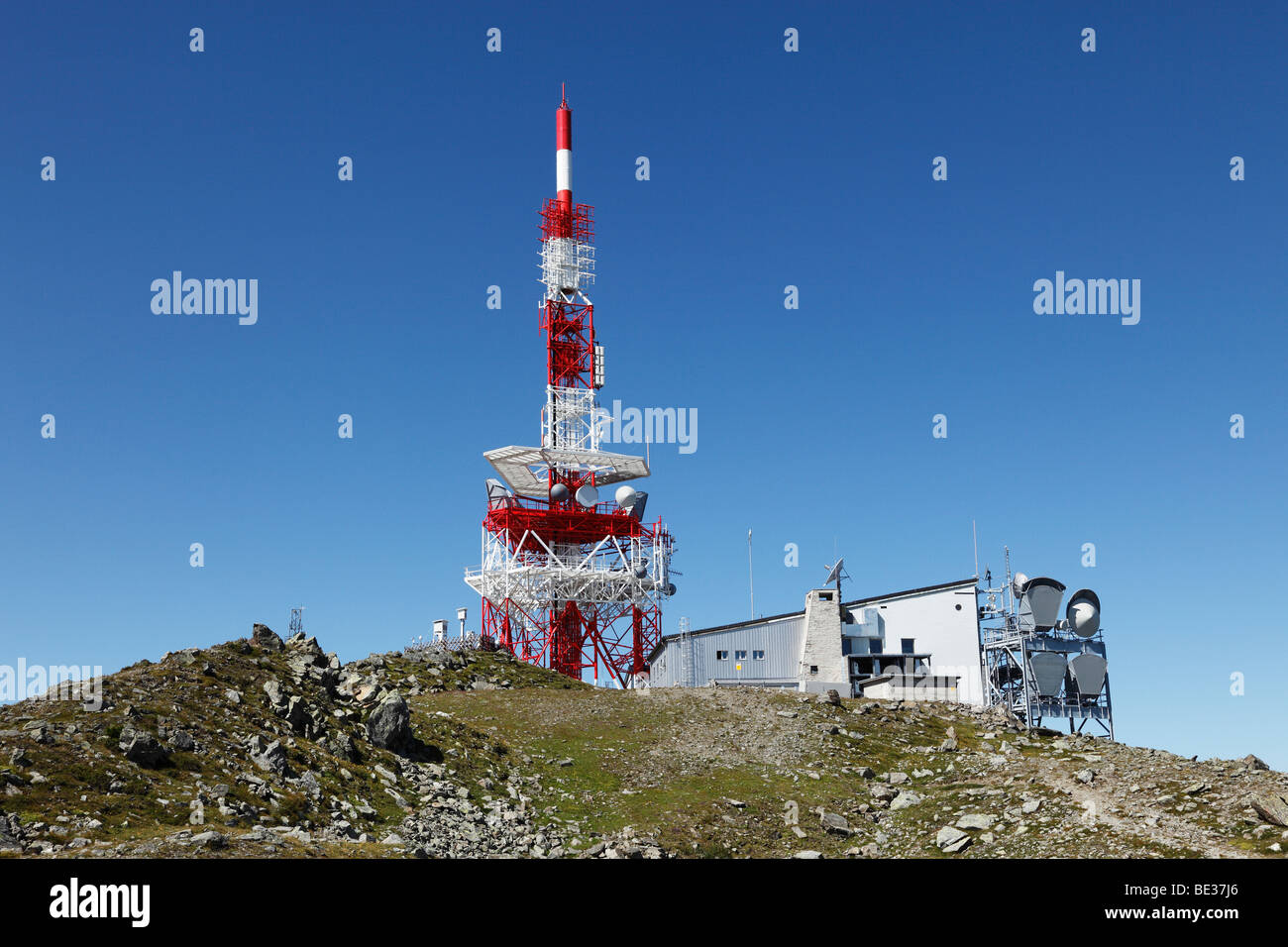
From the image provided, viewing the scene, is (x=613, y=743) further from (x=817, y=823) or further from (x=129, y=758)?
(x=129, y=758)

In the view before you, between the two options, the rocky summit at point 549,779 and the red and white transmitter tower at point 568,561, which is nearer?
the rocky summit at point 549,779

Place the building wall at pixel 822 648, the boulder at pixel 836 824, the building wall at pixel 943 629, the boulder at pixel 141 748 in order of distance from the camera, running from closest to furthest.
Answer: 1. the boulder at pixel 141 748
2. the boulder at pixel 836 824
3. the building wall at pixel 943 629
4. the building wall at pixel 822 648

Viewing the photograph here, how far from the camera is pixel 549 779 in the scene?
A: 143ft

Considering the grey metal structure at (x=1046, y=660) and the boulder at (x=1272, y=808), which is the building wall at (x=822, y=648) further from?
the boulder at (x=1272, y=808)

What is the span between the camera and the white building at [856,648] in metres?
61.7

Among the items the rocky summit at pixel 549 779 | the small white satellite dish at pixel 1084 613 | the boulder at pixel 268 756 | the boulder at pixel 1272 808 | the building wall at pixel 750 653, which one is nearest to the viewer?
the rocky summit at pixel 549 779

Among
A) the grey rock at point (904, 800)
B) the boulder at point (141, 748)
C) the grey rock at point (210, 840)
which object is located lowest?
the grey rock at point (904, 800)

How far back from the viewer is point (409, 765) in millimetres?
41281

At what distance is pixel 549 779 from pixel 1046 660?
2709 cm

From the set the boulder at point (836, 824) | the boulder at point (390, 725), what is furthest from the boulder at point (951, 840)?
the boulder at point (390, 725)

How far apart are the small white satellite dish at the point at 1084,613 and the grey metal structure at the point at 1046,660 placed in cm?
5

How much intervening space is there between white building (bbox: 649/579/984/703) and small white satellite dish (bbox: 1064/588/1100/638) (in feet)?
17.7
